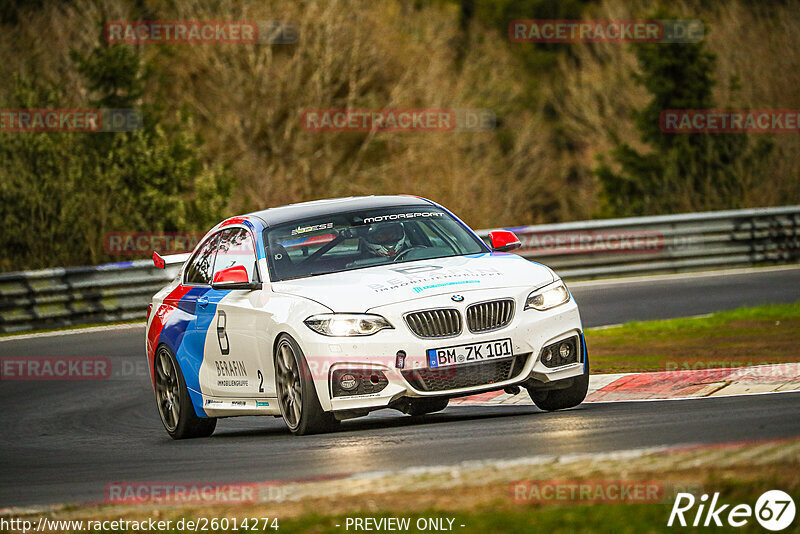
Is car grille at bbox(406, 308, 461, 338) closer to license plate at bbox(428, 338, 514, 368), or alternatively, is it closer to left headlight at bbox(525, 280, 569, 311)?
license plate at bbox(428, 338, 514, 368)

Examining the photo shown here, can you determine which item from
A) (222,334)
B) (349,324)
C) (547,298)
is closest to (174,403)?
(222,334)

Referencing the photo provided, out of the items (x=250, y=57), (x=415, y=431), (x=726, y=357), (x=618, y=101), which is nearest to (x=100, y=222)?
(x=726, y=357)

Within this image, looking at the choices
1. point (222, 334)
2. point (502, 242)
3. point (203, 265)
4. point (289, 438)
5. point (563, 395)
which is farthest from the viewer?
point (203, 265)

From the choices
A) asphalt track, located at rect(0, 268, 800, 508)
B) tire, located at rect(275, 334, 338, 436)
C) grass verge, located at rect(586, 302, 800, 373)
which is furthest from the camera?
grass verge, located at rect(586, 302, 800, 373)

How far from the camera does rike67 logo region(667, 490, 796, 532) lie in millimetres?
5223

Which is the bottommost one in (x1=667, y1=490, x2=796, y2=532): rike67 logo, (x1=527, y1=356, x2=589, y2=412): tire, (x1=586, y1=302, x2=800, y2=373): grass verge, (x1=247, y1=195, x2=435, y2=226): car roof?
(x1=586, y1=302, x2=800, y2=373): grass verge

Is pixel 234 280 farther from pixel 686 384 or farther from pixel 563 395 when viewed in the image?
pixel 686 384

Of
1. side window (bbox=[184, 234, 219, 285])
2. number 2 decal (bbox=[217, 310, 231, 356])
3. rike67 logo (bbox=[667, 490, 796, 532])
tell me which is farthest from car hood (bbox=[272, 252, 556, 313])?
rike67 logo (bbox=[667, 490, 796, 532])

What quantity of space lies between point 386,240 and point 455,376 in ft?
5.39

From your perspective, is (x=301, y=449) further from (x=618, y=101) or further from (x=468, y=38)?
(x=468, y=38)

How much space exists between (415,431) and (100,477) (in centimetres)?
205

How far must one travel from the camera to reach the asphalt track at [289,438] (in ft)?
24.6

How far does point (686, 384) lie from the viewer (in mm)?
10711

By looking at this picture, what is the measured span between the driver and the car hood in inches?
12.4
